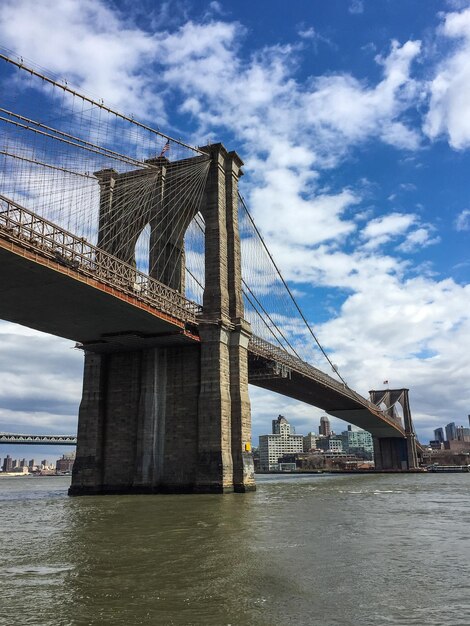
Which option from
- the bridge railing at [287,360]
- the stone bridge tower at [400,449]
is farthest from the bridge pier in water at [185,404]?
the stone bridge tower at [400,449]

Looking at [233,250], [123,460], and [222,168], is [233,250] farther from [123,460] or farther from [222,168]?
[123,460]

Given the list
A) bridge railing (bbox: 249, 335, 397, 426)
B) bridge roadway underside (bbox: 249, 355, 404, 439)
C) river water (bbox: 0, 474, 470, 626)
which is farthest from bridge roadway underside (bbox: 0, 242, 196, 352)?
bridge roadway underside (bbox: 249, 355, 404, 439)

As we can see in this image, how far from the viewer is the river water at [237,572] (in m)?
8.41

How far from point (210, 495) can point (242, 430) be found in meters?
5.33

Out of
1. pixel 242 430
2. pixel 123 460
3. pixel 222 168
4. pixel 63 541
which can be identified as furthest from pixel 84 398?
pixel 63 541

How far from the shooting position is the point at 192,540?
16.3 meters

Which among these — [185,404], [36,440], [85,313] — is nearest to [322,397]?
[185,404]

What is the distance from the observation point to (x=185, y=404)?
40594mm

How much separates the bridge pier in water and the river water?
17.1m

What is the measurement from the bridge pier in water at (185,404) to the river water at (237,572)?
17.1 metres

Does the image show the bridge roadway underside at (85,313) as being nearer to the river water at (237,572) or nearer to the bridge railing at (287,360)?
the bridge railing at (287,360)

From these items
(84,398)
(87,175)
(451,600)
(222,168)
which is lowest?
(451,600)

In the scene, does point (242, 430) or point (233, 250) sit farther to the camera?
point (233, 250)

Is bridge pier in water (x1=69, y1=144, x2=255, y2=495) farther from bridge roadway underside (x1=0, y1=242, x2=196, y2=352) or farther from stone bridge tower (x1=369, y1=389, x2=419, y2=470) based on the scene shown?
stone bridge tower (x1=369, y1=389, x2=419, y2=470)
